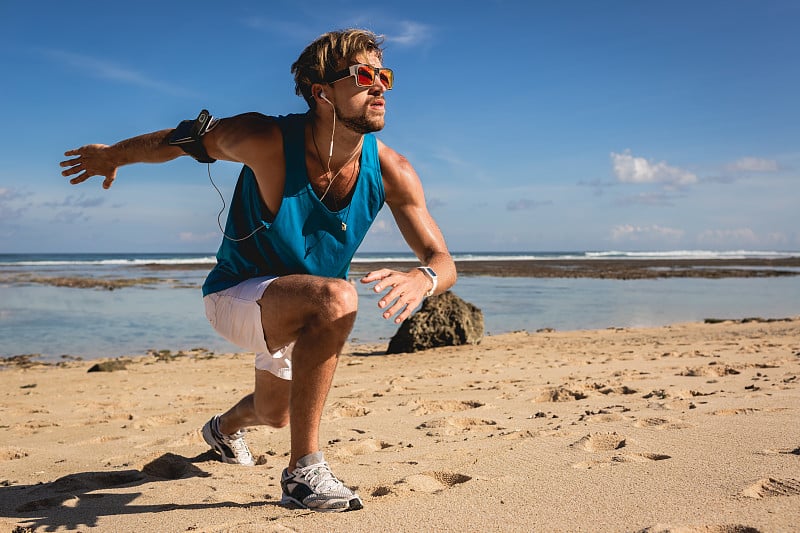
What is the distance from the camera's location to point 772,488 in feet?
8.55

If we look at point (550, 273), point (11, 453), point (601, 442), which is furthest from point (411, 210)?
point (550, 273)

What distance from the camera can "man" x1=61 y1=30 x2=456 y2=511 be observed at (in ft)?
9.42

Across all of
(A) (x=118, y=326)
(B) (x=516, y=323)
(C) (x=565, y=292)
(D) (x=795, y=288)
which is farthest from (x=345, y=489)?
(D) (x=795, y=288)

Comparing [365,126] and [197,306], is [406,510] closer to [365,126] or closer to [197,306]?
[365,126]

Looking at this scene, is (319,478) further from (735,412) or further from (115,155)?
(735,412)

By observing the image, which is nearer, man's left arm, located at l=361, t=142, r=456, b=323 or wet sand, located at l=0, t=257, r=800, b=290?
man's left arm, located at l=361, t=142, r=456, b=323

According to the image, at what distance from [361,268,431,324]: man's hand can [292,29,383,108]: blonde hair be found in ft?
3.49

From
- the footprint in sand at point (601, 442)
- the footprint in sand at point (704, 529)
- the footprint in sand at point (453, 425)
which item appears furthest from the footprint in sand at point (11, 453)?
the footprint in sand at point (704, 529)

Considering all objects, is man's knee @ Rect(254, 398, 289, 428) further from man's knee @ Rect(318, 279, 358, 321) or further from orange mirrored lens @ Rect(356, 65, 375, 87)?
orange mirrored lens @ Rect(356, 65, 375, 87)

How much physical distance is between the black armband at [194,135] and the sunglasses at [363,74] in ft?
2.01

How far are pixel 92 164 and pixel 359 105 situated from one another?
1491mm

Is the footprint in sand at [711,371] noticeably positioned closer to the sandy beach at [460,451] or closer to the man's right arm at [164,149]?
the sandy beach at [460,451]

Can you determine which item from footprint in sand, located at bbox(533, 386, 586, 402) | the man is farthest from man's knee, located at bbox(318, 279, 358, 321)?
footprint in sand, located at bbox(533, 386, 586, 402)

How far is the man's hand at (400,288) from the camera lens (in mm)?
2551
